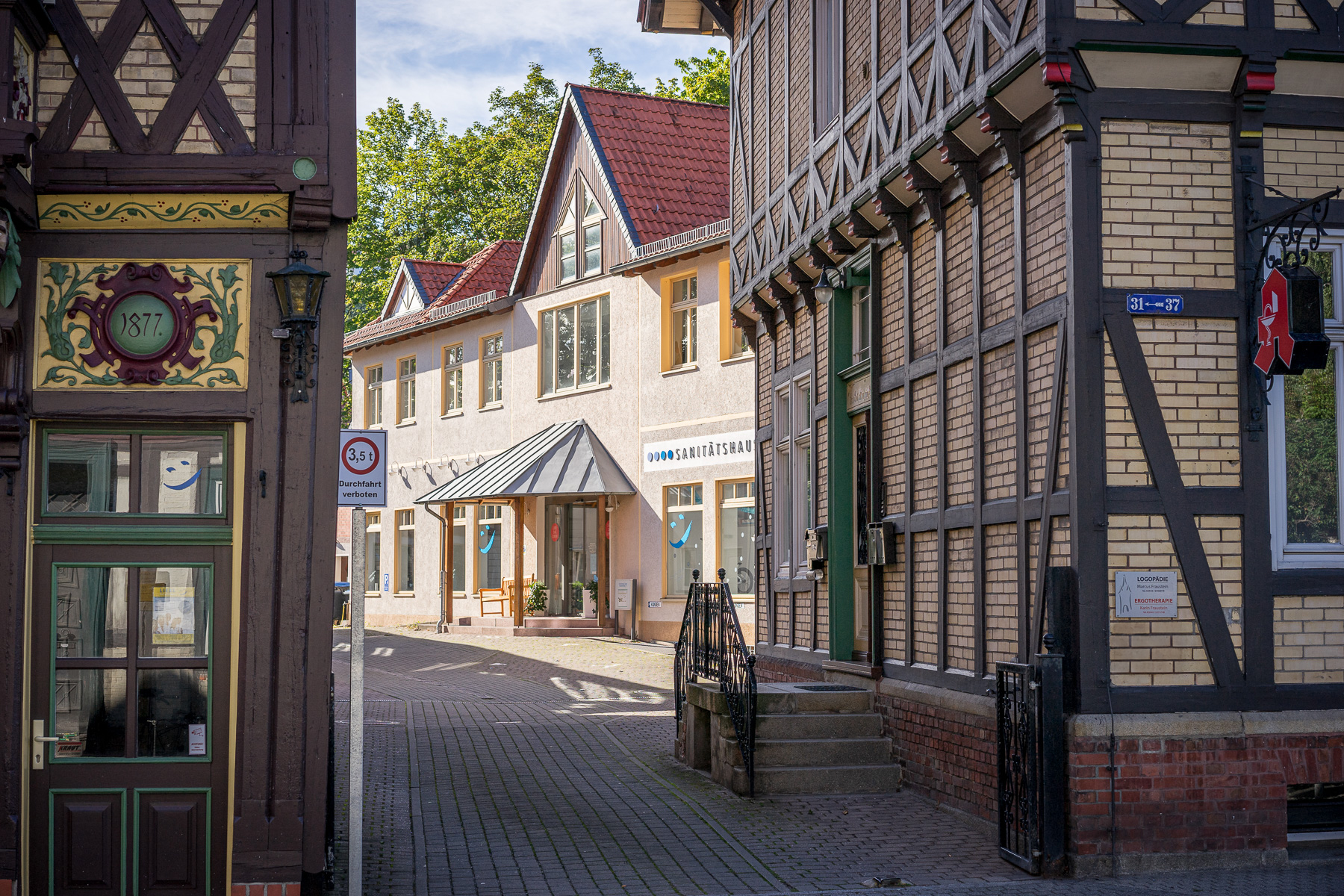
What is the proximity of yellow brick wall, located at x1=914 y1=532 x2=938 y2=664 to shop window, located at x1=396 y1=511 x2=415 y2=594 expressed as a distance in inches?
979

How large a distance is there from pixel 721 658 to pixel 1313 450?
5100mm

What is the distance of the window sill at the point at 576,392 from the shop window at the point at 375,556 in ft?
26.9

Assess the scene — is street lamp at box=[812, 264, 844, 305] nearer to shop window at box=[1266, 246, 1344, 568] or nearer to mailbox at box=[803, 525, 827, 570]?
mailbox at box=[803, 525, 827, 570]

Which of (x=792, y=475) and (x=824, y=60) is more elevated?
(x=824, y=60)

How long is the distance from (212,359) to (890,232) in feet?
20.8

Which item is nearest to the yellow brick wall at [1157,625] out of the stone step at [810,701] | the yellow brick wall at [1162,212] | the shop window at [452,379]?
the yellow brick wall at [1162,212]

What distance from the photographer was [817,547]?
13.7 meters

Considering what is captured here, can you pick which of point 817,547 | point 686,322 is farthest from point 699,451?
point 817,547

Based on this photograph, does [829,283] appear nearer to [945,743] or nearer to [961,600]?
[961,600]

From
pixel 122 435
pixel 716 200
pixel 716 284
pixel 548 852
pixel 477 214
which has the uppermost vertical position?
pixel 477 214

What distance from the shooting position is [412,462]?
35.0 meters

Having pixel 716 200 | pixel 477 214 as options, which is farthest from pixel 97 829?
pixel 477 214

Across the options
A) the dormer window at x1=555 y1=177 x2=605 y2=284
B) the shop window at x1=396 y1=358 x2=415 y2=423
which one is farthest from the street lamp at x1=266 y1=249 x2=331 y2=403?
the shop window at x1=396 y1=358 x2=415 y2=423

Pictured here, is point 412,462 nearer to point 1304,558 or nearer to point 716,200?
point 716,200
